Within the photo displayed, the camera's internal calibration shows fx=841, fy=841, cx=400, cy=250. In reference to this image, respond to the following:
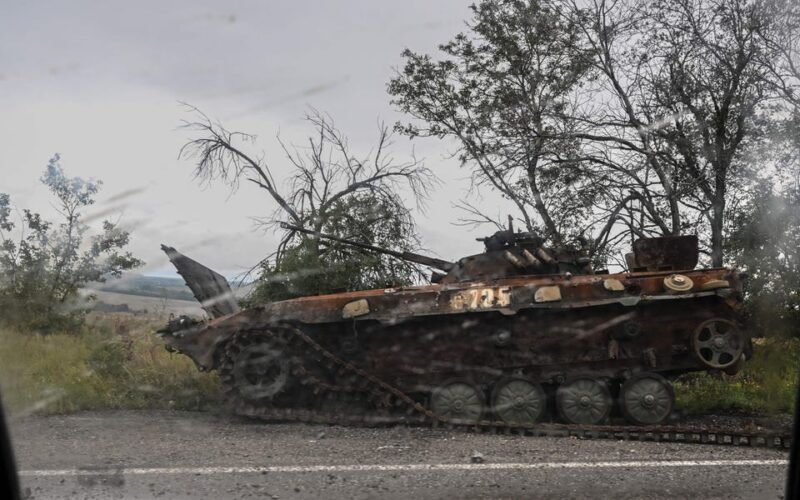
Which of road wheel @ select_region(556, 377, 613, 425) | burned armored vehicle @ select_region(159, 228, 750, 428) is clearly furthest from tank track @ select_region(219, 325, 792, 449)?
road wheel @ select_region(556, 377, 613, 425)

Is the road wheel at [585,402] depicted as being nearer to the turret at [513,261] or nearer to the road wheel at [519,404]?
the road wheel at [519,404]

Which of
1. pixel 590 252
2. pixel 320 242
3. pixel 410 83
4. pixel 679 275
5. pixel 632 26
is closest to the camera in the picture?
pixel 679 275

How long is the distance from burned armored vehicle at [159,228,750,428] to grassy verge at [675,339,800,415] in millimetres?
895

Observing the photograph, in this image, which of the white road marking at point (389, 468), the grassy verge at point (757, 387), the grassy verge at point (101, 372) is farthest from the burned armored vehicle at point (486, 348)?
the white road marking at point (389, 468)

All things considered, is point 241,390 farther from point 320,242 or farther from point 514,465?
point 514,465

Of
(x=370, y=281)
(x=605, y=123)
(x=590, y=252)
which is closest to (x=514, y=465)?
(x=370, y=281)

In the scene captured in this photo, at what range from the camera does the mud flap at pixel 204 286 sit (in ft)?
36.9

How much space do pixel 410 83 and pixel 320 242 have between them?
489cm

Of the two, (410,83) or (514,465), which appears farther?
(410,83)

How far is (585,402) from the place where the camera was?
32.1ft

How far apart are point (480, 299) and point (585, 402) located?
5.58ft

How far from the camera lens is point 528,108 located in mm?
15398

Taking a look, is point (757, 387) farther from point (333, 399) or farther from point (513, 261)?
point (333, 399)

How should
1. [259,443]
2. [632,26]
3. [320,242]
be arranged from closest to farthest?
[259,443], [320,242], [632,26]
